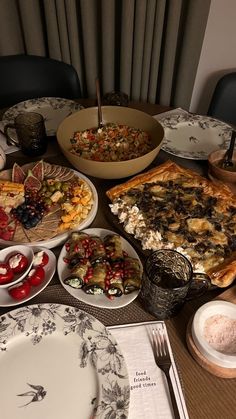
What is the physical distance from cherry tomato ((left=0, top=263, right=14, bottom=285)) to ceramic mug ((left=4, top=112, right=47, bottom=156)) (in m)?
0.66

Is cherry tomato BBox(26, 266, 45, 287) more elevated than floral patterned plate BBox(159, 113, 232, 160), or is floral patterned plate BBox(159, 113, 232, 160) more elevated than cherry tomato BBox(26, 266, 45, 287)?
cherry tomato BBox(26, 266, 45, 287)

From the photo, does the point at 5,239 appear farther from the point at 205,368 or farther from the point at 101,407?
the point at 205,368

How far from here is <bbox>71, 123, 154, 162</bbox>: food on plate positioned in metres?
1.48

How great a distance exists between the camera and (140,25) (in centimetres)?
227

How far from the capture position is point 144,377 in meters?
0.87

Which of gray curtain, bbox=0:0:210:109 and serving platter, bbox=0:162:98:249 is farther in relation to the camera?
gray curtain, bbox=0:0:210:109

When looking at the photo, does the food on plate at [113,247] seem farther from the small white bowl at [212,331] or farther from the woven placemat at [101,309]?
the small white bowl at [212,331]

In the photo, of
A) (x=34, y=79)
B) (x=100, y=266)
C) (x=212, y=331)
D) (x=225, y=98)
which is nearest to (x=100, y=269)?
(x=100, y=266)

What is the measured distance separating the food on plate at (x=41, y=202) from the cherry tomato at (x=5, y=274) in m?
0.13

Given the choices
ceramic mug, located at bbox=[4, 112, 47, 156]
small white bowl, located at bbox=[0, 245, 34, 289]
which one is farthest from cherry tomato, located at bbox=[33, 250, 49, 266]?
ceramic mug, located at bbox=[4, 112, 47, 156]

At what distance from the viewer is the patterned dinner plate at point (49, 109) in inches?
70.8

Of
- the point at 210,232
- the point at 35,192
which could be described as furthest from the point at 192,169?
the point at 35,192

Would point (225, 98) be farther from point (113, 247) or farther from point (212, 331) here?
point (212, 331)

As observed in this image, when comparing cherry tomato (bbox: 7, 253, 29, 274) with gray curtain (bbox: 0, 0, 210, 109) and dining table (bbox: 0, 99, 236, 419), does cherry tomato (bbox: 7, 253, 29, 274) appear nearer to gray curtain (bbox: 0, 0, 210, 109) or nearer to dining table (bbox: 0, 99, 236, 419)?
dining table (bbox: 0, 99, 236, 419)
